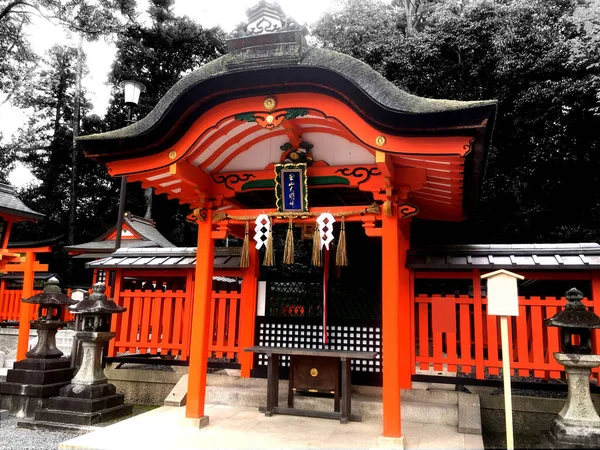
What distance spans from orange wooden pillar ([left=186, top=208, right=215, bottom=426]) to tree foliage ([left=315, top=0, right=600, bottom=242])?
30.5 ft

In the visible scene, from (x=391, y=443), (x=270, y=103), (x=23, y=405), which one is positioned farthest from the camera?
(x=23, y=405)

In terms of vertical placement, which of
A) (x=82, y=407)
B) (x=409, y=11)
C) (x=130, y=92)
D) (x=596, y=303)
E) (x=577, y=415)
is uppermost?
(x=409, y=11)

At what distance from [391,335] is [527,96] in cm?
1311

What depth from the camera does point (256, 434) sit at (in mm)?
5199

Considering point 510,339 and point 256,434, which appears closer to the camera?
point 256,434

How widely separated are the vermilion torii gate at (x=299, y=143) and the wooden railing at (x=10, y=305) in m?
10.9

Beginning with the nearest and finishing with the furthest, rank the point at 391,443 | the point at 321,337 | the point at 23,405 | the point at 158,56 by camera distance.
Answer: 1. the point at 391,443
2. the point at 321,337
3. the point at 23,405
4. the point at 158,56

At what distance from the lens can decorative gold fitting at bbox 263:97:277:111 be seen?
4961mm

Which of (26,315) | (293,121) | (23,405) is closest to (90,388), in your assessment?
(23,405)

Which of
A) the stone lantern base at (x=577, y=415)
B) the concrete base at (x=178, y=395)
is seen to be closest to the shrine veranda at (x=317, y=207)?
the concrete base at (x=178, y=395)

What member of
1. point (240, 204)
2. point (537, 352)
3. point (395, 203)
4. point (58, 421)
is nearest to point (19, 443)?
point (58, 421)

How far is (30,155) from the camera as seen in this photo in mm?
26781

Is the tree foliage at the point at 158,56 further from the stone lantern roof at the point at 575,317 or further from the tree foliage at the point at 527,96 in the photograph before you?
the stone lantern roof at the point at 575,317

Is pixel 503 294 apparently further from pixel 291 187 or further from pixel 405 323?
pixel 291 187
